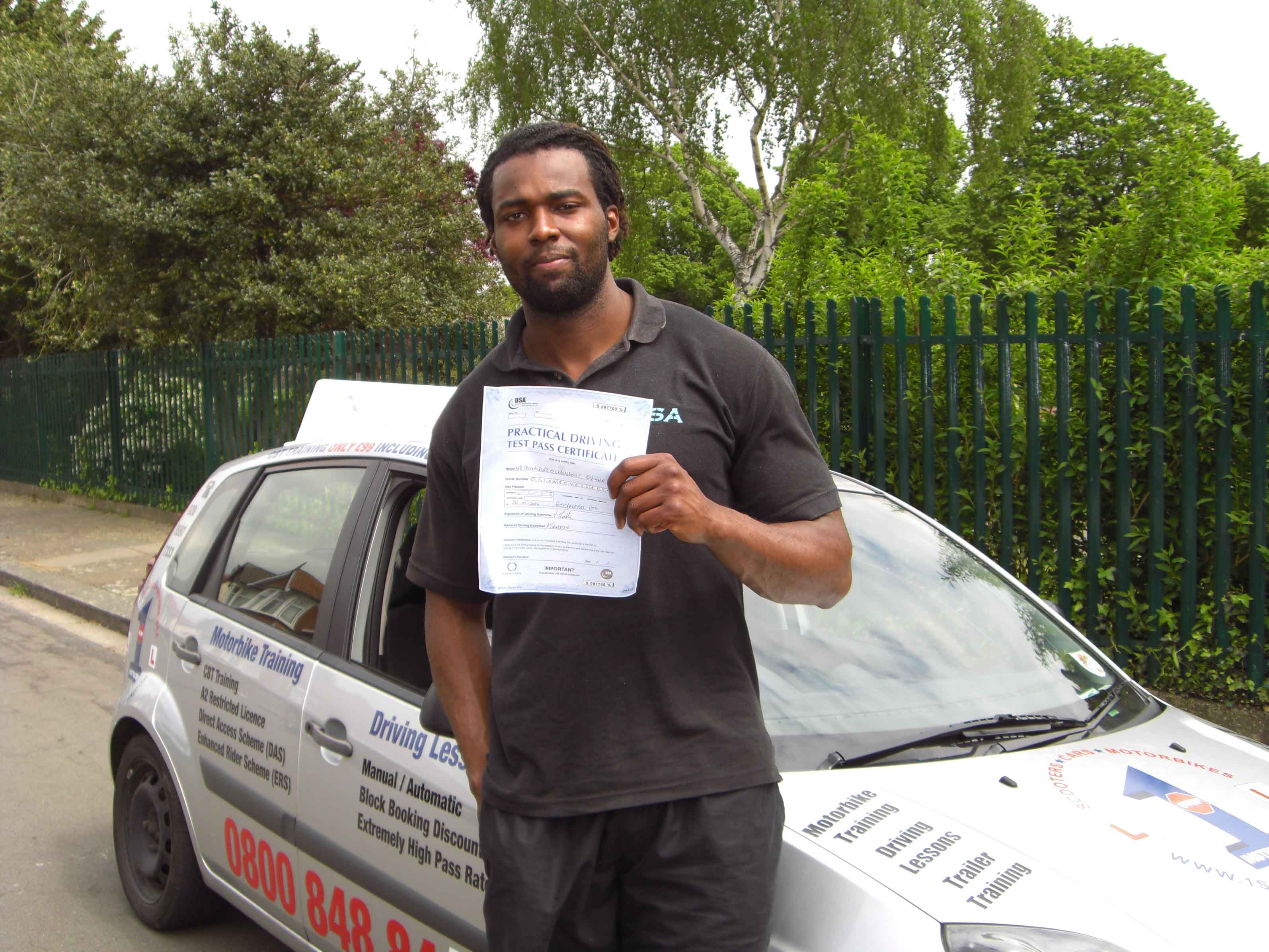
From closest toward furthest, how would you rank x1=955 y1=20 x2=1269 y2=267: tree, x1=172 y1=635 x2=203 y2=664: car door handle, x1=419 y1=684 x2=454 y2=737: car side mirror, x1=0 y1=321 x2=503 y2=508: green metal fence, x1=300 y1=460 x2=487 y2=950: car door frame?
x1=419 y1=684 x2=454 y2=737: car side mirror, x1=300 y1=460 x2=487 y2=950: car door frame, x1=172 y1=635 x2=203 y2=664: car door handle, x1=0 y1=321 x2=503 y2=508: green metal fence, x1=955 y1=20 x2=1269 y2=267: tree

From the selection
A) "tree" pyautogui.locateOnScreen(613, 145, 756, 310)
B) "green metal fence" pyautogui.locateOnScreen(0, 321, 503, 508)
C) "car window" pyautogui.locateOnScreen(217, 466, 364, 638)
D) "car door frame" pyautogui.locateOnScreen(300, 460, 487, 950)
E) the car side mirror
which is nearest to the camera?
the car side mirror

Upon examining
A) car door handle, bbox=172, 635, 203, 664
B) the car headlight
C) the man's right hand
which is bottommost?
car door handle, bbox=172, 635, 203, 664

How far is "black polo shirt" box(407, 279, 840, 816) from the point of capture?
1688 millimetres

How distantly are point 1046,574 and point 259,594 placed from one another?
3846 mm

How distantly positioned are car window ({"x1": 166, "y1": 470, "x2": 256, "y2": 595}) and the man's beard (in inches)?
80.5

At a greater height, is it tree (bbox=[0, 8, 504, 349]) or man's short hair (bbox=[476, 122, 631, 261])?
tree (bbox=[0, 8, 504, 349])

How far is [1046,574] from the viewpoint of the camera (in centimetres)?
550

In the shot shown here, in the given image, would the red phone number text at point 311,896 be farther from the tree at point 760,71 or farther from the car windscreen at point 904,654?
the tree at point 760,71

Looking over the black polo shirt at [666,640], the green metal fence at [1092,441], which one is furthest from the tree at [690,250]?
the black polo shirt at [666,640]

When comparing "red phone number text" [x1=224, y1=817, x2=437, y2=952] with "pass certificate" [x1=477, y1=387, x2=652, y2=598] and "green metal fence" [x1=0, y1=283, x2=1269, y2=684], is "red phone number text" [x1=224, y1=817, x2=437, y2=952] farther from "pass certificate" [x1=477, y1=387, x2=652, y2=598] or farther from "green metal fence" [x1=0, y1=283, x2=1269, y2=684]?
"green metal fence" [x1=0, y1=283, x2=1269, y2=684]

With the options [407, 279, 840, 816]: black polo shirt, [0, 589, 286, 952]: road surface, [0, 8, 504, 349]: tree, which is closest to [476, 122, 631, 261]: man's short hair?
[407, 279, 840, 816]: black polo shirt

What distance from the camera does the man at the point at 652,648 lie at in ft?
5.46

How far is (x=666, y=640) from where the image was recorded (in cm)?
170

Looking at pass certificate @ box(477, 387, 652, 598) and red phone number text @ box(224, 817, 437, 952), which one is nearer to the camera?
pass certificate @ box(477, 387, 652, 598)
